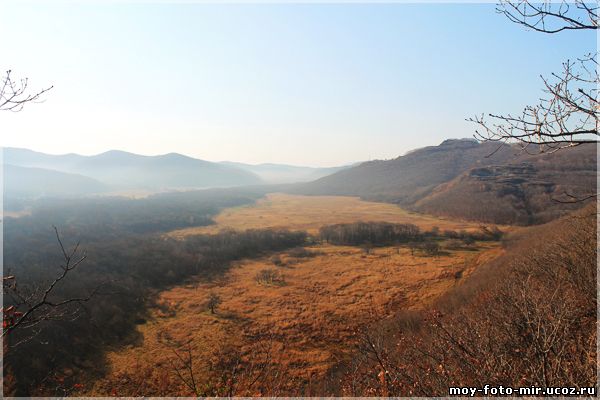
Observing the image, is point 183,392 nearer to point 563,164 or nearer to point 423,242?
point 423,242

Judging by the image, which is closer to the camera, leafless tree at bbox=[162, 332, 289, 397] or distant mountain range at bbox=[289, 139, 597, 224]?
leafless tree at bbox=[162, 332, 289, 397]

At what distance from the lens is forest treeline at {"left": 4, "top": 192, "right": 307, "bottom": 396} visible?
817 inches

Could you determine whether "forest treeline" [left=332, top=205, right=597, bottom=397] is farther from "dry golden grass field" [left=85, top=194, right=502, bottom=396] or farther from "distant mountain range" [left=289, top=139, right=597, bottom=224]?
"distant mountain range" [left=289, top=139, right=597, bottom=224]

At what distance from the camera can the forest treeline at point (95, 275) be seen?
68.1 feet

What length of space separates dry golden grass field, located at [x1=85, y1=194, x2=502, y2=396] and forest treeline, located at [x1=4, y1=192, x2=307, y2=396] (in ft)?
7.84

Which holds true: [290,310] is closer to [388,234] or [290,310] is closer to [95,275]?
[95,275]

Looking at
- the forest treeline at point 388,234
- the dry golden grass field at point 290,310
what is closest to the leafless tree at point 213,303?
the dry golden grass field at point 290,310

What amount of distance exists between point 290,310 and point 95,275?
23437mm

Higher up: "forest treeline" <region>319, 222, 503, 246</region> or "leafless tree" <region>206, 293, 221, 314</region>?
"forest treeline" <region>319, 222, 503, 246</region>

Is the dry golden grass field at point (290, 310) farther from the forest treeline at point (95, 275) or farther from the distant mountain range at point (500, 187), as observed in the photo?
the distant mountain range at point (500, 187)

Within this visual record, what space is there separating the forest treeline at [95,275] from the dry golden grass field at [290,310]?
2390 millimetres

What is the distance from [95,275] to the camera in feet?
123

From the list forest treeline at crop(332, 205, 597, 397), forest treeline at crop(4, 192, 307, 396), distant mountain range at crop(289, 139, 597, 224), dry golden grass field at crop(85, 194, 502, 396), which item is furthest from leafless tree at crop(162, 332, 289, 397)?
distant mountain range at crop(289, 139, 597, 224)

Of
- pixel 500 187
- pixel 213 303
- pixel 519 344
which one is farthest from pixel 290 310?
pixel 500 187
